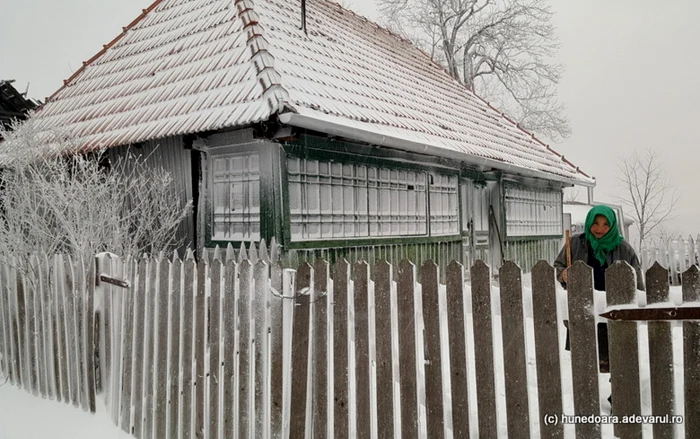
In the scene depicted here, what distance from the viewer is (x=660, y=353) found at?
7.89ft

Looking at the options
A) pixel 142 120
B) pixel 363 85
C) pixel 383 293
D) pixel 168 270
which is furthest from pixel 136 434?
pixel 363 85

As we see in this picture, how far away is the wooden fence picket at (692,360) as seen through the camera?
235 centimetres

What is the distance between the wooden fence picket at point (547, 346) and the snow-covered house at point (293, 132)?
13.1 ft

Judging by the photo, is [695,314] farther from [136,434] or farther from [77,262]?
[77,262]

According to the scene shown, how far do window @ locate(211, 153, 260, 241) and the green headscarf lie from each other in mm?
A: 4078

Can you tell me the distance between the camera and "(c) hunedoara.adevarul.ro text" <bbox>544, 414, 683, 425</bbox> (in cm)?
240

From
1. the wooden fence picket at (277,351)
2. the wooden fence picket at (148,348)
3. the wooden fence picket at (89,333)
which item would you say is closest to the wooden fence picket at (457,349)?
the wooden fence picket at (277,351)

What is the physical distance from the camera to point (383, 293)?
119 inches

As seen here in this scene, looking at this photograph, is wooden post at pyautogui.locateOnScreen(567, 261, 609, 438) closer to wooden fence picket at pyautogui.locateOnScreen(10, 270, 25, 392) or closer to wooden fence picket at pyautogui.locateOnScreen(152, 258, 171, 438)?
wooden fence picket at pyautogui.locateOnScreen(152, 258, 171, 438)

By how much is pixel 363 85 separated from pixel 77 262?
5.99 m

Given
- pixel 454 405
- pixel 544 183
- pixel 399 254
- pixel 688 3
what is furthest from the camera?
pixel 688 3

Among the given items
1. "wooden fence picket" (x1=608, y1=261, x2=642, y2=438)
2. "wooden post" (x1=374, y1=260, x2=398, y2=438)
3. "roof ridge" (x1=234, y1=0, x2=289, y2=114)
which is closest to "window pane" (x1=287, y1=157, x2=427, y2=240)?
"roof ridge" (x1=234, y1=0, x2=289, y2=114)

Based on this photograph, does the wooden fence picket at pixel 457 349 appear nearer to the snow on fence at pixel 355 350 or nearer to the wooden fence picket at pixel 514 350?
the snow on fence at pixel 355 350

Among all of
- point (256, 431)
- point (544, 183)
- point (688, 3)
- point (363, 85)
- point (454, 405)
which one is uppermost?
point (688, 3)
